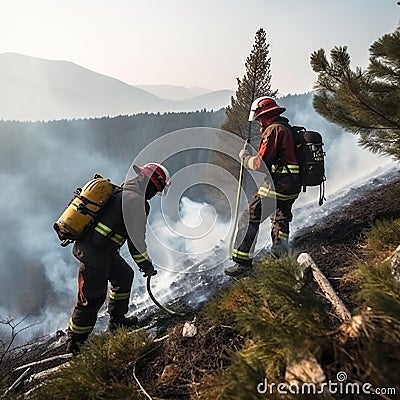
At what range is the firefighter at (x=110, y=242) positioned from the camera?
420 centimetres

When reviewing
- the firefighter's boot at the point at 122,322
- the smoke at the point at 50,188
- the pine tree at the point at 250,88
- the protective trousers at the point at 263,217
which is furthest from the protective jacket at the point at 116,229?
the pine tree at the point at 250,88

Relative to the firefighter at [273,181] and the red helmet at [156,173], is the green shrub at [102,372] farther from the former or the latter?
the firefighter at [273,181]

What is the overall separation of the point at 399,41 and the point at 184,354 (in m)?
3.80

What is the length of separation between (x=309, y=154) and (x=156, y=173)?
1918 mm

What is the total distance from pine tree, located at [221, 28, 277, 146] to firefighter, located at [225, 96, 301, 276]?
12064 millimetres

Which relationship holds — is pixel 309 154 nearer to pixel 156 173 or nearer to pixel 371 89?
pixel 371 89

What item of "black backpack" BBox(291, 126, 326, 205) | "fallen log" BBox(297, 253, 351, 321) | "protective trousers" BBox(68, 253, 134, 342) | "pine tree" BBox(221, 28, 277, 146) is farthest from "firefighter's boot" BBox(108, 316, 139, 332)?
"pine tree" BBox(221, 28, 277, 146)

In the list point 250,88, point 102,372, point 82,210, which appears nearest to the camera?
point 102,372

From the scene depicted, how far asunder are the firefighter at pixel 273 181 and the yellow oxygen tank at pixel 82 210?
6.14 ft

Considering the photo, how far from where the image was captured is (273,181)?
493cm

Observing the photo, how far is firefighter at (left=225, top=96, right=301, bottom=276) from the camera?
479 centimetres

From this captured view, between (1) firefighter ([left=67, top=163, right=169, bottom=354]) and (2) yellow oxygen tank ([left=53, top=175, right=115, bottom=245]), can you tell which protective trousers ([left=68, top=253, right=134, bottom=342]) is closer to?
(1) firefighter ([left=67, top=163, right=169, bottom=354])

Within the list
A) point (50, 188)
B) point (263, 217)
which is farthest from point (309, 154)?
point (50, 188)

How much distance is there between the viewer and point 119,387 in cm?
A: 247
